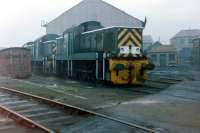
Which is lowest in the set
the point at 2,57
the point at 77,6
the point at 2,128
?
the point at 2,128

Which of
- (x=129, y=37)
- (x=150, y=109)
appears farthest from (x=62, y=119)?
(x=129, y=37)

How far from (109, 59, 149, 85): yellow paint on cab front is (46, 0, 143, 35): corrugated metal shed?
31257 millimetres

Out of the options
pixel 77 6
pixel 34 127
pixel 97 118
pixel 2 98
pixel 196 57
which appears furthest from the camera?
pixel 77 6

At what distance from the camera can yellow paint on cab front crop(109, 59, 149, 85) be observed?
48.6 feet

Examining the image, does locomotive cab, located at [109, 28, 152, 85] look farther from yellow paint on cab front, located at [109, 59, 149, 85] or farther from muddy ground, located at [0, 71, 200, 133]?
muddy ground, located at [0, 71, 200, 133]

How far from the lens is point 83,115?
28.3 feet

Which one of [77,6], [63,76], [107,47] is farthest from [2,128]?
[77,6]

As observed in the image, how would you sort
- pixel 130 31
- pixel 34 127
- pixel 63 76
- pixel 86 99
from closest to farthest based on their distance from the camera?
pixel 34 127 → pixel 86 99 → pixel 130 31 → pixel 63 76

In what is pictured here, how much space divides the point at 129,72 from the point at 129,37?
5.52ft

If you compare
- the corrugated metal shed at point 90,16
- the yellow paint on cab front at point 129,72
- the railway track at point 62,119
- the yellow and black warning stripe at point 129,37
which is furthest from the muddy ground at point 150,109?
the corrugated metal shed at point 90,16

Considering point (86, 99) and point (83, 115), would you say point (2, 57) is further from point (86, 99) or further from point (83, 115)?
point (83, 115)

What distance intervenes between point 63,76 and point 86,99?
10993 millimetres

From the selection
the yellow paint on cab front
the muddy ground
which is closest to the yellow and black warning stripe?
the yellow paint on cab front

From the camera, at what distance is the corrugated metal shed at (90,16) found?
4631cm
